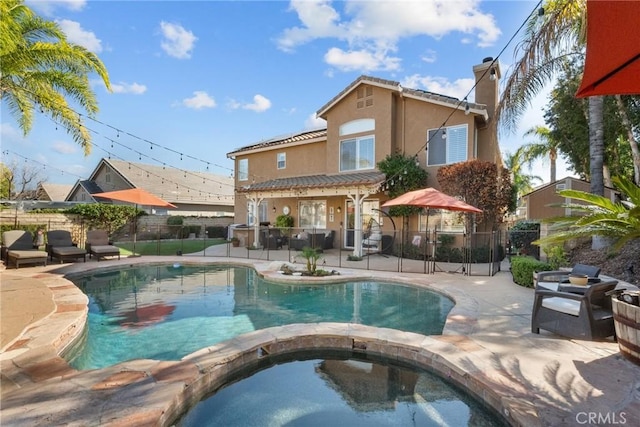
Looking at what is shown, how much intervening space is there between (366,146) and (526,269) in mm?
Result: 10128

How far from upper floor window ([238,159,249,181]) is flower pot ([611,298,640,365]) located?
21.0 m

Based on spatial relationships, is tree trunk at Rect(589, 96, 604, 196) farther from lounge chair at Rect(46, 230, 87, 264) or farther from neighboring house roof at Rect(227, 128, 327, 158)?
lounge chair at Rect(46, 230, 87, 264)

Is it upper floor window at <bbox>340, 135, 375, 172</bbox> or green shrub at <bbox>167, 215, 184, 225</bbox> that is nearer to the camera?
upper floor window at <bbox>340, 135, 375, 172</bbox>

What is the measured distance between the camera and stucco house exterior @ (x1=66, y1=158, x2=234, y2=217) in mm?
30281

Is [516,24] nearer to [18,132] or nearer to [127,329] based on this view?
[127,329]

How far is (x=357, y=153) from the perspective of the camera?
57.4 feet

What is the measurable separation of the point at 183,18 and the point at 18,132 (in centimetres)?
716

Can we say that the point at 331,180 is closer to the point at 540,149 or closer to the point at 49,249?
the point at 49,249

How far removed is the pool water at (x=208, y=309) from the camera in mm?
6004

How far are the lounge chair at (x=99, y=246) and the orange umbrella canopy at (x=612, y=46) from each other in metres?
15.6

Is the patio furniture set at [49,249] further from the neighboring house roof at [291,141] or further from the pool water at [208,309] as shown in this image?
the neighboring house roof at [291,141]

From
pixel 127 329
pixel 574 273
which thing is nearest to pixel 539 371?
pixel 574 273

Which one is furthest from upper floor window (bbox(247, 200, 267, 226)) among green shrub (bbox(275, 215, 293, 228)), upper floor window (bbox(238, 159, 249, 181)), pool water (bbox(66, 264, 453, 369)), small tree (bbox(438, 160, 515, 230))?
small tree (bbox(438, 160, 515, 230))

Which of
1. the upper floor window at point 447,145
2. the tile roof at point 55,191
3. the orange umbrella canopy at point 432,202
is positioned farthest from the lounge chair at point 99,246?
the tile roof at point 55,191
